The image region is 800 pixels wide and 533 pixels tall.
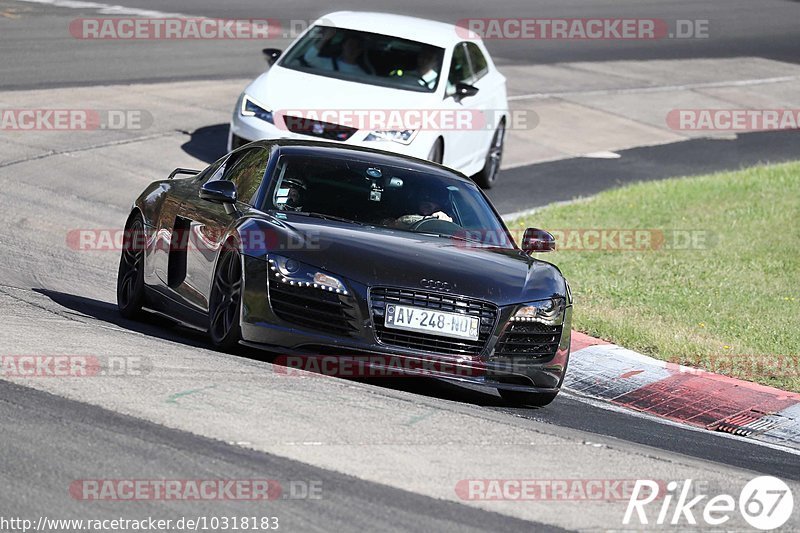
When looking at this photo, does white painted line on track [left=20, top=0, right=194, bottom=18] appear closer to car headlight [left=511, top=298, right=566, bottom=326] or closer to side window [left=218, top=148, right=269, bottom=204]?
side window [left=218, top=148, right=269, bottom=204]

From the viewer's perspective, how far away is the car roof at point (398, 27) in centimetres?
1653

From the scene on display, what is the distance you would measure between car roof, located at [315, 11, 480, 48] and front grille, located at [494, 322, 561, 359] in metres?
8.65

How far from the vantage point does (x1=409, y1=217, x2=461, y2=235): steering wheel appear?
8993 mm

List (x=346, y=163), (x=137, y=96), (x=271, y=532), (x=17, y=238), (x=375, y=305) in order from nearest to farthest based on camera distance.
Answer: (x=271, y=532) → (x=375, y=305) → (x=346, y=163) → (x=17, y=238) → (x=137, y=96)

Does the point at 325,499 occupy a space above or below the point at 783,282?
above

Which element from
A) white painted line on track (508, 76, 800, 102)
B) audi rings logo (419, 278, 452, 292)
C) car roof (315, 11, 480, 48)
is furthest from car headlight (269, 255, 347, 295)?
white painted line on track (508, 76, 800, 102)

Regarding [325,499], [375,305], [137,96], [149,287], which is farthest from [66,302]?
[137,96]

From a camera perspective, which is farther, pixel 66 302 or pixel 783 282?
pixel 783 282

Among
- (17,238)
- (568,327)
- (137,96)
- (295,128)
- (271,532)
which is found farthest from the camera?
(137,96)

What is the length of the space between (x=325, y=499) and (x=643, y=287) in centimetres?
796

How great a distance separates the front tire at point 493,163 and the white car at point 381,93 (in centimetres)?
8

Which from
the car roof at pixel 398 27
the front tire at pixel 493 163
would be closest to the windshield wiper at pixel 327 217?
the car roof at pixel 398 27

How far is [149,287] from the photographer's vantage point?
9766 mm

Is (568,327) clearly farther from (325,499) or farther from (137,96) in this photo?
(137,96)
